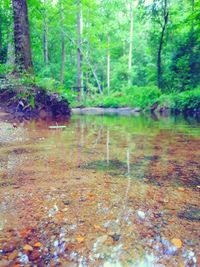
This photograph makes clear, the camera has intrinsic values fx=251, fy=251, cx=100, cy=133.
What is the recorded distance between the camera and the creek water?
88cm

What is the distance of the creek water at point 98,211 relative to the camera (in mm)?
877

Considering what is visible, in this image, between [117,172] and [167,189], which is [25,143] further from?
[167,189]

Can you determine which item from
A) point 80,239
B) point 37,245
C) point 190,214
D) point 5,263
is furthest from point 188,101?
point 5,263

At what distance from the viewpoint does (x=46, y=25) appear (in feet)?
60.6

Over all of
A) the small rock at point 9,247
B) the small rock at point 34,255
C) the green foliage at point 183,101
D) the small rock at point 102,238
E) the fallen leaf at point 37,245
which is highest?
the green foliage at point 183,101

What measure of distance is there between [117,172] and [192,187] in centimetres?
53

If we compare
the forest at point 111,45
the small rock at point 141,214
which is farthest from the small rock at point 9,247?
the forest at point 111,45

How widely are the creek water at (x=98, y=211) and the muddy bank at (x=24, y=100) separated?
4.47 metres

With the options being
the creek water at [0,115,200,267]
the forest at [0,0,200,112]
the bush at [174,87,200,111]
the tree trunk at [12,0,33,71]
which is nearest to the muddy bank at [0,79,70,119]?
the forest at [0,0,200,112]

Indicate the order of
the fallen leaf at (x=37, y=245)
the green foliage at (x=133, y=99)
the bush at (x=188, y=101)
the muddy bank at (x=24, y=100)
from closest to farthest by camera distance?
the fallen leaf at (x=37, y=245) → the muddy bank at (x=24, y=100) → the bush at (x=188, y=101) → the green foliage at (x=133, y=99)

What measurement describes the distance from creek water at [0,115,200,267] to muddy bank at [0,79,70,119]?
176 inches

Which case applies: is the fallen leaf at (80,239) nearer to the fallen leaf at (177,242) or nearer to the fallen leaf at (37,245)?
the fallen leaf at (37,245)

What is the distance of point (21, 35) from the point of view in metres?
6.69

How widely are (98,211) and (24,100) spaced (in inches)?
227
